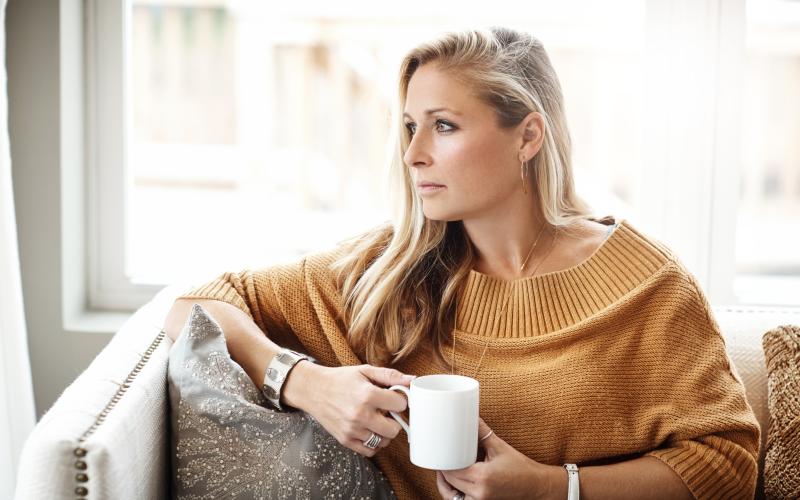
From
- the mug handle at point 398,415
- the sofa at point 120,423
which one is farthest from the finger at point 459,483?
the sofa at point 120,423

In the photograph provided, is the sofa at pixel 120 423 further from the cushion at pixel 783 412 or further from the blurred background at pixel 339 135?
the blurred background at pixel 339 135

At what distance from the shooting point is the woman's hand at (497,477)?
1.26 m

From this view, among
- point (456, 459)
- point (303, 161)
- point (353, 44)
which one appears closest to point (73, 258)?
point (303, 161)

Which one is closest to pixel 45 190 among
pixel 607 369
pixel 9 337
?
pixel 9 337

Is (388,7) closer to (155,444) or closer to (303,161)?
(303,161)

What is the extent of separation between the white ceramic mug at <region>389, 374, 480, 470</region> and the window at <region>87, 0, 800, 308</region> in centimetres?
60

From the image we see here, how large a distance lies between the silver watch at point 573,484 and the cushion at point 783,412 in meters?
0.41

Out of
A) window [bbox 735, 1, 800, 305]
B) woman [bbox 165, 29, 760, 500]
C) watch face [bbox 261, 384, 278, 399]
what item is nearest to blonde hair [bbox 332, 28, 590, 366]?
woman [bbox 165, 29, 760, 500]

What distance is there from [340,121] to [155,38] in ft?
3.47

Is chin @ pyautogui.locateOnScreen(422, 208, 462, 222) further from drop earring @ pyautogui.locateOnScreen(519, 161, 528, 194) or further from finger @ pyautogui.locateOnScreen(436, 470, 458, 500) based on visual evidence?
finger @ pyautogui.locateOnScreen(436, 470, 458, 500)

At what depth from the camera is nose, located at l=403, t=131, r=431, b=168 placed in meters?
1.52

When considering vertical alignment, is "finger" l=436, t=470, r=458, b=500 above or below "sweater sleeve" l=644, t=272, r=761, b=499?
below

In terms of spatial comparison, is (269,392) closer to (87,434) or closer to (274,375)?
(274,375)

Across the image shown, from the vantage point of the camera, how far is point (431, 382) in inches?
47.2
